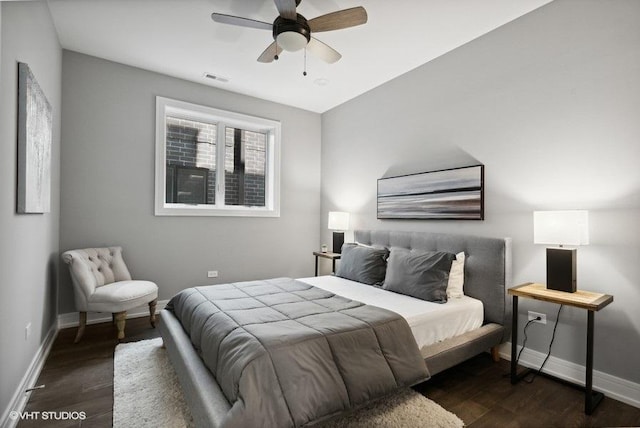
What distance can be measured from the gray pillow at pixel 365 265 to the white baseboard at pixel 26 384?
9.04ft

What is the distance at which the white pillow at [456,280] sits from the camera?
2.76 meters

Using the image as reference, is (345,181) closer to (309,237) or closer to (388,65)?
(309,237)

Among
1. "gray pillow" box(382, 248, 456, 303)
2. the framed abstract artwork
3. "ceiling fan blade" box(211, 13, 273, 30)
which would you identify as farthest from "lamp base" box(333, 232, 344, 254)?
"ceiling fan blade" box(211, 13, 273, 30)

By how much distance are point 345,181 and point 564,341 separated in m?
3.20

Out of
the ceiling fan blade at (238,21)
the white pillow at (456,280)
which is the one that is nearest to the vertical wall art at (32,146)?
the ceiling fan blade at (238,21)

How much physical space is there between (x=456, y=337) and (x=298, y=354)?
4.83ft

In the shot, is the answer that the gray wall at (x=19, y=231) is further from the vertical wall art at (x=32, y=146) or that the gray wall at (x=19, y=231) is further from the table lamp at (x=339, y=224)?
the table lamp at (x=339, y=224)

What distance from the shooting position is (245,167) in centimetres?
478

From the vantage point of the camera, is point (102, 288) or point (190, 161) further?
point (190, 161)

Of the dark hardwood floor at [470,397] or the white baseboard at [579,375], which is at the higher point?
the white baseboard at [579,375]

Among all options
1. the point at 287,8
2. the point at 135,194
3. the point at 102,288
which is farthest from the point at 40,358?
the point at 287,8

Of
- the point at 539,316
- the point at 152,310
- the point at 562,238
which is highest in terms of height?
the point at 562,238

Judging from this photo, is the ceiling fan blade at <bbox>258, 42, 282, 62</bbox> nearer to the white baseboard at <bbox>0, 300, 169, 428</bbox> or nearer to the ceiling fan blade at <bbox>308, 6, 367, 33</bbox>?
the ceiling fan blade at <bbox>308, 6, 367, 33</bbox>

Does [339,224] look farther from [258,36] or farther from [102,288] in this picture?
[102,288]
